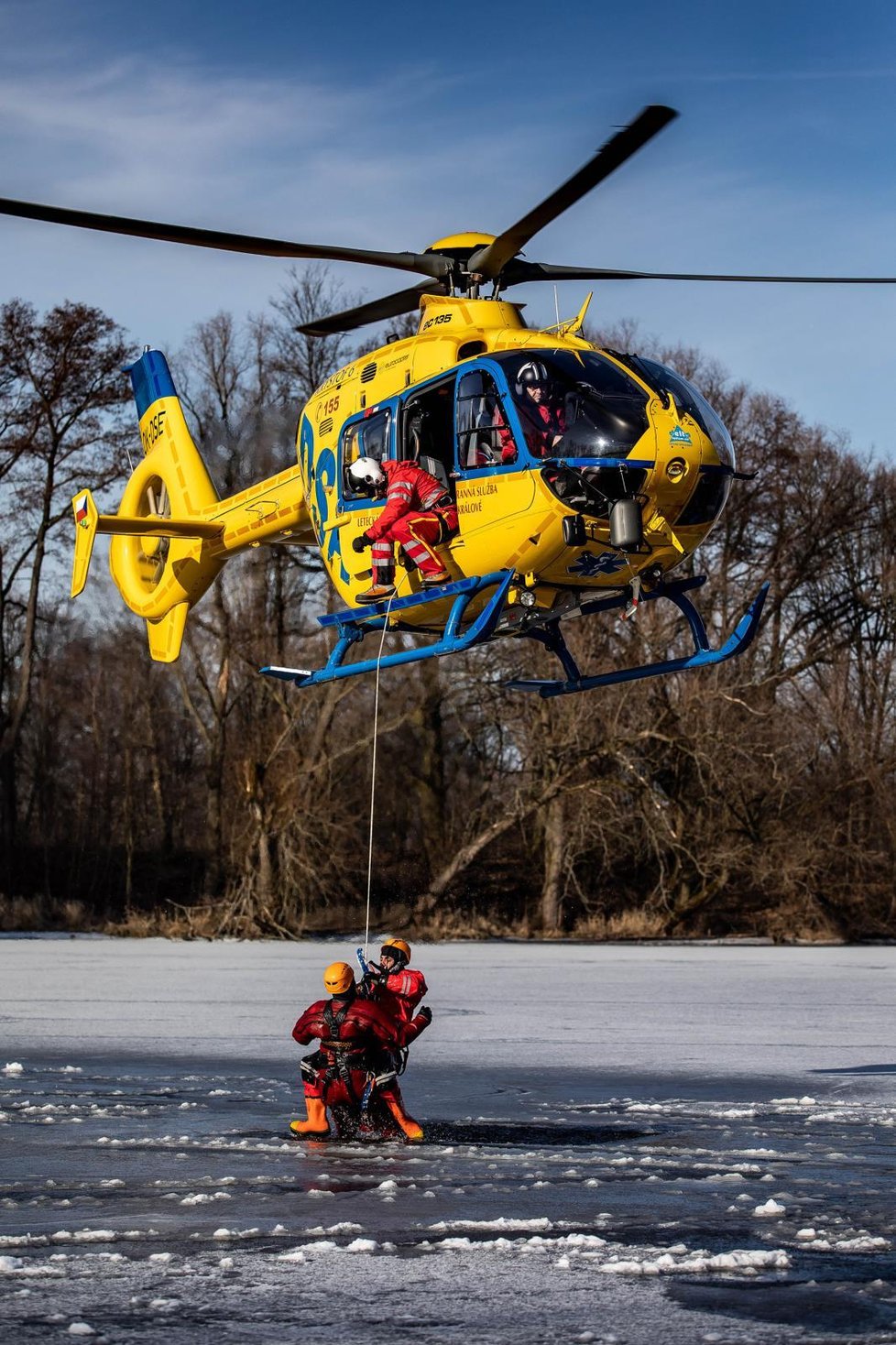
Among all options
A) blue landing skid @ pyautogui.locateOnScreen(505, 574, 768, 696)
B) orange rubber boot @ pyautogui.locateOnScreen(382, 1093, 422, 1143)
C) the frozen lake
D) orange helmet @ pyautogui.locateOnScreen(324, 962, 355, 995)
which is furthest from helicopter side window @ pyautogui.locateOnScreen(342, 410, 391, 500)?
orange rubber boot @ pyautogui.locateOnScreen(382, 1093, 422, 1143)

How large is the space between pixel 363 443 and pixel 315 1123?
571cm

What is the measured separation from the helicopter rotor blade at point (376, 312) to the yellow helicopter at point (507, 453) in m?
0.02

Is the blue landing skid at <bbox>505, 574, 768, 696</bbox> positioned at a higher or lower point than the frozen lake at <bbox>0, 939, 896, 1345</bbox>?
higher

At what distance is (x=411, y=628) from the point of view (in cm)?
1372

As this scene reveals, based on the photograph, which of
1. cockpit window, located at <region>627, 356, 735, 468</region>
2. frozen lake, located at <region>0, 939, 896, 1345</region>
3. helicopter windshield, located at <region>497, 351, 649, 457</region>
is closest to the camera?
frozen lake, located at <region>0, 939, 896, 1345</region>

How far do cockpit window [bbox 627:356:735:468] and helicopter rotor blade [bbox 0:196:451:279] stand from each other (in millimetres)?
2359

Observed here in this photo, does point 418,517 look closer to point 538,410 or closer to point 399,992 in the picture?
point 538,410

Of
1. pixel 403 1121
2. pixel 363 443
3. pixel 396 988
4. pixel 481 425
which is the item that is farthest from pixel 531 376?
pixel 403 1121

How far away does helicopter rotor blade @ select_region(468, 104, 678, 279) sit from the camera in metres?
10.3

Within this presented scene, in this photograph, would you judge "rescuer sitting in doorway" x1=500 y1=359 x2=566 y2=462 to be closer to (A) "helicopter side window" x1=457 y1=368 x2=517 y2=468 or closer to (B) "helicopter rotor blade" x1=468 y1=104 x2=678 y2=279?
(A) "helicopter side window" x1=457 y1=368 x2=517 y2=468

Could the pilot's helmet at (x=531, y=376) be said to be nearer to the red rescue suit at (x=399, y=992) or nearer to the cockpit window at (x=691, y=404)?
the cockpit window at (x=691, y=404)

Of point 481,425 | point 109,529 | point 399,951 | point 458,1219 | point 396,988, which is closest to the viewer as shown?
point 458,1219

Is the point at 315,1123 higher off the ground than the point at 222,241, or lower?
lower

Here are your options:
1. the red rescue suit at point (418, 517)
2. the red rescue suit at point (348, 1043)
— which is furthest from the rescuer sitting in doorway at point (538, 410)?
the red rescue suit at point (348, 1043)
